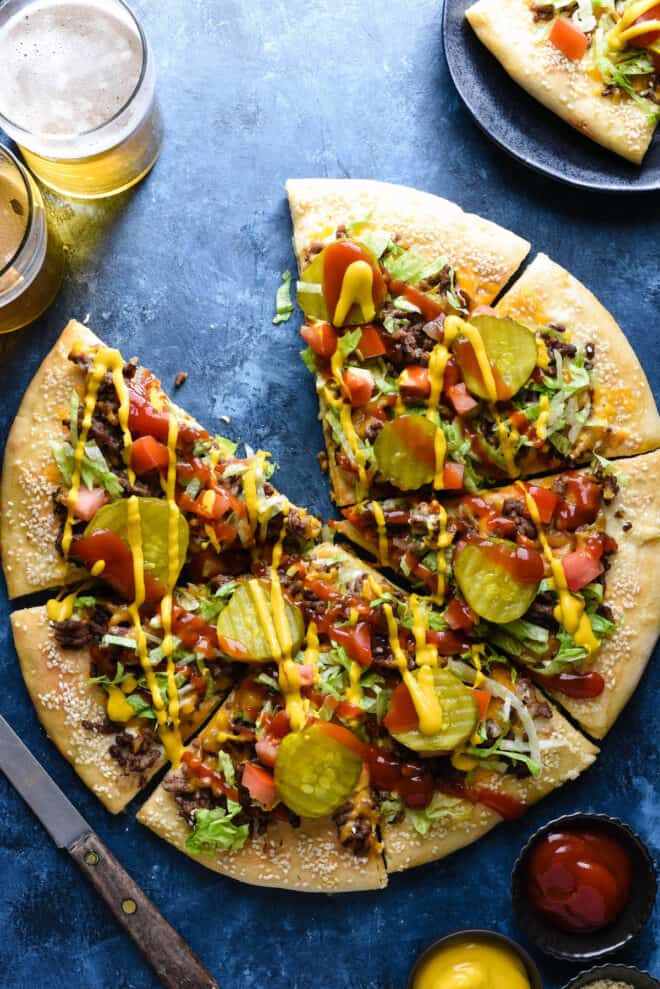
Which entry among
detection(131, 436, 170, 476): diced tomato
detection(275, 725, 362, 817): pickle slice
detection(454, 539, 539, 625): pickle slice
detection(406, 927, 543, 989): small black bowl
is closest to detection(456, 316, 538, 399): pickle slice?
detection(454, 539, 539, 625): pickle slice

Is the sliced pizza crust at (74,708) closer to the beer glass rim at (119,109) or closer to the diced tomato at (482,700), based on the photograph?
the diced tomato at (482,700)

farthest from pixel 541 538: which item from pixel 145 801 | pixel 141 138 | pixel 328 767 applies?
pixel 141 138

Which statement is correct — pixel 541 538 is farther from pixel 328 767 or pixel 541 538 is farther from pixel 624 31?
pixel 624 31

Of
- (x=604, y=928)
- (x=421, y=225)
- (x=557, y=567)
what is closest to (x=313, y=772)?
(x=557, y=567)

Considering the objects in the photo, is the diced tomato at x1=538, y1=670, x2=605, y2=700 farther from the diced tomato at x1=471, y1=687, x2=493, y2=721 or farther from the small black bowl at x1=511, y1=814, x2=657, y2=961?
the small black bowl at x1=511, y1=814, x2=657, y2=961

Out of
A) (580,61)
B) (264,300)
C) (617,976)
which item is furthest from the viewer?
(264,300)

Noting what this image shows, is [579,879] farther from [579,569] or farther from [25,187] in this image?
[25,187]
